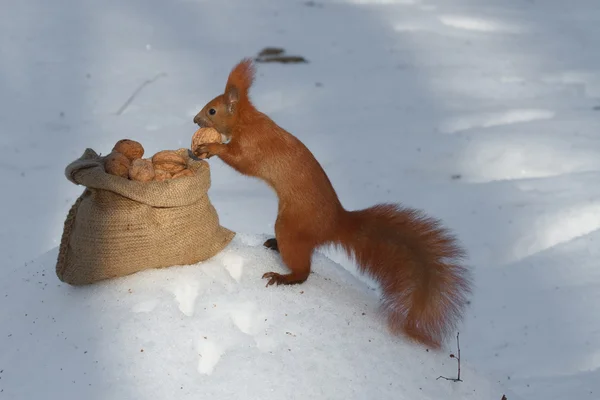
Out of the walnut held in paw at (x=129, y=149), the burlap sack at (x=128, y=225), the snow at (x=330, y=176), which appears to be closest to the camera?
the snow at (x=330, y=176)

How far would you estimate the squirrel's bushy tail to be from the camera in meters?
2.38

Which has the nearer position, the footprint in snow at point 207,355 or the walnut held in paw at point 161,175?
the footprint in snow at point 207,355

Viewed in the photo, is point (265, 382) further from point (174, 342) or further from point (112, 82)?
point (112, 82)

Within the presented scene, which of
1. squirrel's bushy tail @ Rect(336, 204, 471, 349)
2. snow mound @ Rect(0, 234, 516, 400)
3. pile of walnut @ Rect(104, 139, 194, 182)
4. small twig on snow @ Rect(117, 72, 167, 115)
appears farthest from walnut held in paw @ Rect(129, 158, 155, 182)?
small twig on snow @ Rect(117, 72, 167, 115)

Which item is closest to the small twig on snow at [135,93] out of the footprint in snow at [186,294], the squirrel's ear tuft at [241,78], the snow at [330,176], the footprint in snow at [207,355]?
the snow at [330,176]

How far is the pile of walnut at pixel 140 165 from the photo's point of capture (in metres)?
2.39

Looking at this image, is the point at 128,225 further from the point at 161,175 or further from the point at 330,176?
the point at 330,176

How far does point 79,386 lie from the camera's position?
6.79 ft

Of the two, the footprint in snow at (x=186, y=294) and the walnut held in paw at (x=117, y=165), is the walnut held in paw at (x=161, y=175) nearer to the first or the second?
the walnut held in paw at (x=117, y=165)

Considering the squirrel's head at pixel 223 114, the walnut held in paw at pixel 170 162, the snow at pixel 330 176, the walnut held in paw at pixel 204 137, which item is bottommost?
the snow at pixel 330 176

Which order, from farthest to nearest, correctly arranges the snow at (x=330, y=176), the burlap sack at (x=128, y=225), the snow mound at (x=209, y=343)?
the burlap sack at (x=128, y=225) < the snow at (x=330, y=176) < the snow mound at (x=209, y=343)

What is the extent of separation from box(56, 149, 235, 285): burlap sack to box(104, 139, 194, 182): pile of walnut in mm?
31

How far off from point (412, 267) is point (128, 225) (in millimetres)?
733

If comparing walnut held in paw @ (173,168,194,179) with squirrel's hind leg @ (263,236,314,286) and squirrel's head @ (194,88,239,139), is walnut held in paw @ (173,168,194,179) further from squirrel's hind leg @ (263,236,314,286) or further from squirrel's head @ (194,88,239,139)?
squirrel's hind leg @ (263,236,314,286)
